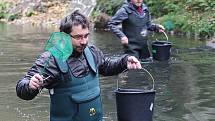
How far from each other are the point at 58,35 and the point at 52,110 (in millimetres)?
745

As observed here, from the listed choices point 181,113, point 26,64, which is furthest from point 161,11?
point 181,113

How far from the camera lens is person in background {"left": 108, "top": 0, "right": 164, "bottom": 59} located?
9648 millimetres

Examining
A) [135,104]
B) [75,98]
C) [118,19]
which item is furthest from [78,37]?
[118,19]

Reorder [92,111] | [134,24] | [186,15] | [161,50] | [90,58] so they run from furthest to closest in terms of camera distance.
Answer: [186,15] < [161,50] < [134,24] < [90,58] < [92,111]

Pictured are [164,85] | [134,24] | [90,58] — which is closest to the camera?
[90,58]

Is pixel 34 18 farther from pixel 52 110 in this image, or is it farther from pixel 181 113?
pixel 52 110

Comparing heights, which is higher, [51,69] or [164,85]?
[51,69]

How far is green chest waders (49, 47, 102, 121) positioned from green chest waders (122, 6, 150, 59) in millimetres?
5052

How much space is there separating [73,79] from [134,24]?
17.3ft

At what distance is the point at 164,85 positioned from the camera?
9.30 meters

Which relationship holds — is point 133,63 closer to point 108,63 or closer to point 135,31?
point 108,63

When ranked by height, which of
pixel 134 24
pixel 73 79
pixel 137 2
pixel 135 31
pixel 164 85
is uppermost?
pixel 137 2

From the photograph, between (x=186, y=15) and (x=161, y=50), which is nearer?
(x=161, y=50)

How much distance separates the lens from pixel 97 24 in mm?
22422
